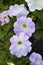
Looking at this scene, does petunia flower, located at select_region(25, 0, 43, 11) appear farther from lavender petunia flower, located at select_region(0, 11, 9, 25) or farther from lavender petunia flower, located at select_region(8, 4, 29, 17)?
lavender petunia flower, located at select_region(0, 11, 9, 25)

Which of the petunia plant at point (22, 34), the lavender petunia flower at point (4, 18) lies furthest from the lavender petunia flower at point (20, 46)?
the lavender petunia flower at point (4, 18)

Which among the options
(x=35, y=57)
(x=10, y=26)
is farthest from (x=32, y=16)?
(x=35, y=57)

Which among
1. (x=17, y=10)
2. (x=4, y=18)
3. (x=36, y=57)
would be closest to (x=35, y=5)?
(x=17, y=10)

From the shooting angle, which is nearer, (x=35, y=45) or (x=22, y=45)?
(x=22, y=45)

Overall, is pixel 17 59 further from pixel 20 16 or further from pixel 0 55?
pixel 20 16

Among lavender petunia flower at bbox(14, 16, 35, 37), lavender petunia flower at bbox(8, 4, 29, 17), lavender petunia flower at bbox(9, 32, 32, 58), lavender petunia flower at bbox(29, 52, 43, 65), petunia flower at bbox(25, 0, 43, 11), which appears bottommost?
lavender petunia flower at bbox(29, 52, 43, 65)

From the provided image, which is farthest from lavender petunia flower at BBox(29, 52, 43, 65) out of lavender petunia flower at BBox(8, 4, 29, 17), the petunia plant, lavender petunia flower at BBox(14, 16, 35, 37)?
lavender petunia flower at BBox(8, 4, 29, 17)
